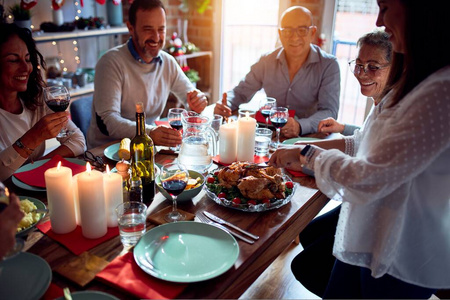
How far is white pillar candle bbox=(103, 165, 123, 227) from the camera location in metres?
1.15

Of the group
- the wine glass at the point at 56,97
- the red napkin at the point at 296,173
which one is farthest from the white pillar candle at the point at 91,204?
the red napkin at the point at 296,173

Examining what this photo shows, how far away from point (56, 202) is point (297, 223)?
2.62 ft

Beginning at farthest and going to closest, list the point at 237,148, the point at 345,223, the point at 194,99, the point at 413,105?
the point at 194,99, the point at 237,148, the point at 345,223, the point at 413,105

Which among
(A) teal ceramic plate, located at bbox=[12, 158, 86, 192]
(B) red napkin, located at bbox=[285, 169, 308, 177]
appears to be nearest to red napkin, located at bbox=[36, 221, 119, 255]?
(A) teal ceramic plate, located at bbox=[12, 158, 86, 192]

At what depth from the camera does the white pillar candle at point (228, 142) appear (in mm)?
1671

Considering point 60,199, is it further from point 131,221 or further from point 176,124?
point 176,124

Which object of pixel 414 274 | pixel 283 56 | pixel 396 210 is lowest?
pixel 414 274

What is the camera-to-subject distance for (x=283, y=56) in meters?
2.63

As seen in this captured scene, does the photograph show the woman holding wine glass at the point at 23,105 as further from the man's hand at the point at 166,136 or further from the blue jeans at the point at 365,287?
the blue jeans at the point at 365,287

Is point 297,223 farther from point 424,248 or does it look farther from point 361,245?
point 424,248

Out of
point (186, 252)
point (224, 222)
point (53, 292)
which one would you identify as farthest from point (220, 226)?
point (53, 292)

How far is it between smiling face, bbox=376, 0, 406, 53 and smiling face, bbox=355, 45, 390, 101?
2.75 ft

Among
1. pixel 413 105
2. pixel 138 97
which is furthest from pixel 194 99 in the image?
pixel 413 105

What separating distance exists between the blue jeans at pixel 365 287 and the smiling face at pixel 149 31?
1686mm
